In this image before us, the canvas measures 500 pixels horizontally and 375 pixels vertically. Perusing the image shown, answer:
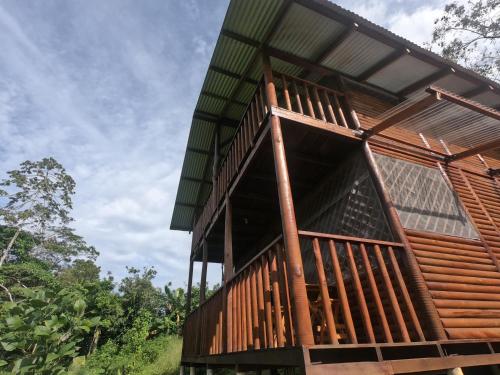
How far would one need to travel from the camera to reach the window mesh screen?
15.2ft

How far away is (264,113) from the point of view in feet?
16.4

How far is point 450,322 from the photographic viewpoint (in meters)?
3.49

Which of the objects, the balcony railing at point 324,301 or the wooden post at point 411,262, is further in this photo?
the wooden post at point 411,262

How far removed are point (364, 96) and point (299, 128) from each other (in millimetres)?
2660

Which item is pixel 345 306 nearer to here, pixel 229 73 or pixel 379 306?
pixel 379 306

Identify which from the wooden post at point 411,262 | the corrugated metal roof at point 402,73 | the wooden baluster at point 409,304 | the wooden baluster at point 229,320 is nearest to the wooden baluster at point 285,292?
the wooden baluster at point 409,304

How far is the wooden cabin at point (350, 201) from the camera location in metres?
3.03

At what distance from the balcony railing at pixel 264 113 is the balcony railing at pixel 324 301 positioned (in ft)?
7.80

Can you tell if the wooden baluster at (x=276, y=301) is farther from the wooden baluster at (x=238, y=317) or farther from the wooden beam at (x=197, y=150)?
the wooden beam at (x=197, y=150)

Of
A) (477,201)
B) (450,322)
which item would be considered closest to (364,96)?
(477,201)

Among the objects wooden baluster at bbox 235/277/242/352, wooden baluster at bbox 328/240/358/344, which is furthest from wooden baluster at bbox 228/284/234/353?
wooden baluster at bbox 328/240/358/344

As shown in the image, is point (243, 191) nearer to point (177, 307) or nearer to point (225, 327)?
point (225, 327)

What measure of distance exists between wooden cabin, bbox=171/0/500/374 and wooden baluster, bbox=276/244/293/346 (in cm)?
2

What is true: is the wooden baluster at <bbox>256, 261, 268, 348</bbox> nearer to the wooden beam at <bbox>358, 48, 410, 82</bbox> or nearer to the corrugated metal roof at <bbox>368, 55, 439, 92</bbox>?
the wooden beam at <bbox>358, 48, 410, 82</bbox>
